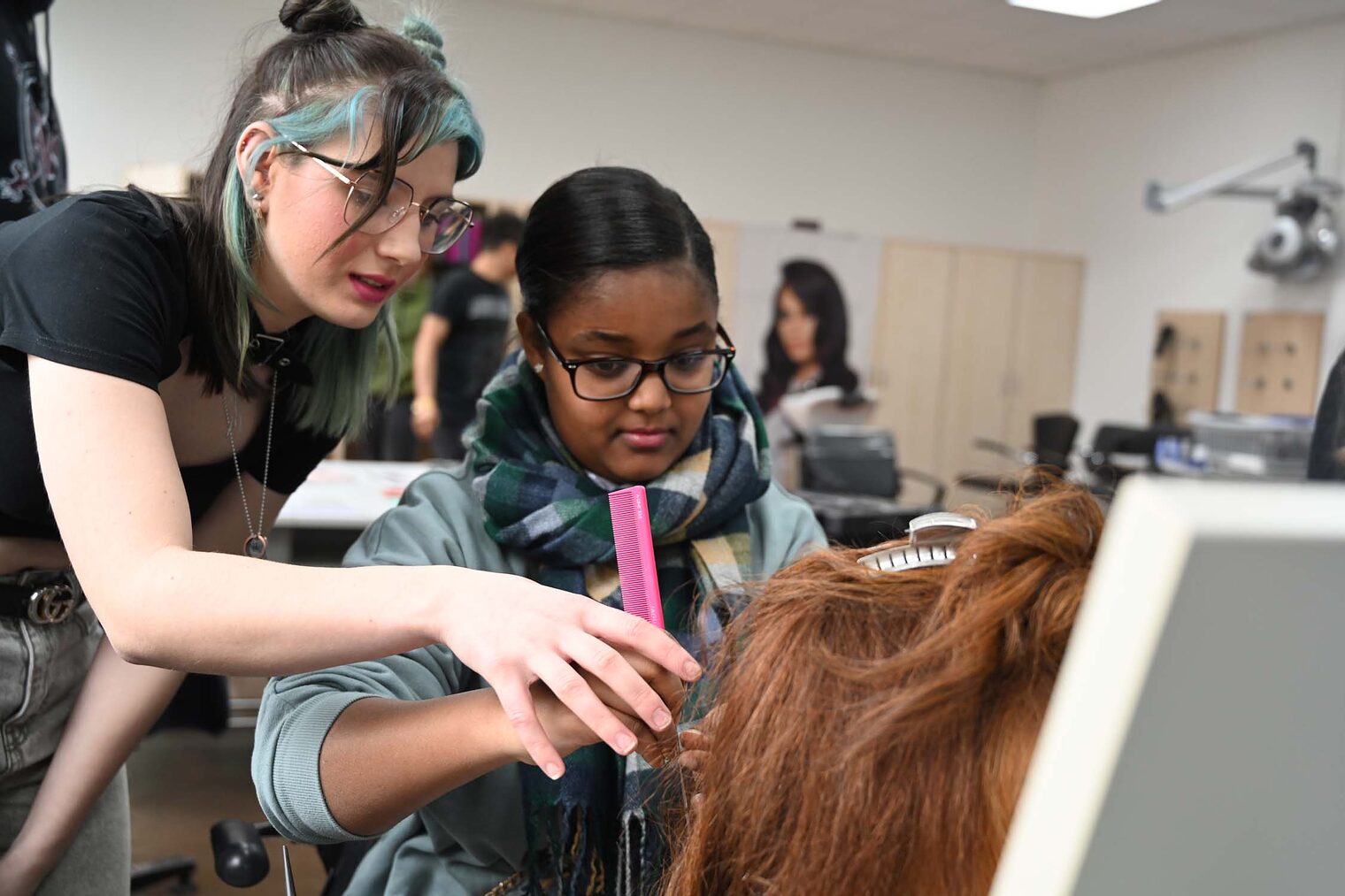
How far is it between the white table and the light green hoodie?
1.23 metres

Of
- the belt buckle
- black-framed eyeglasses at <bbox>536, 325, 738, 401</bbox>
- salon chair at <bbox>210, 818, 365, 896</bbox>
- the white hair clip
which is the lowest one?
salon chair at <bbox>210, 818, 365, 896</bbox>

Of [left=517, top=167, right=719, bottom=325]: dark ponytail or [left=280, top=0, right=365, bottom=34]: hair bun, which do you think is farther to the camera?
[left=517, top=167, right=719, bottom=325]: dark ponytail

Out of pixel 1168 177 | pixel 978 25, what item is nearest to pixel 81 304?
pixel 978 25

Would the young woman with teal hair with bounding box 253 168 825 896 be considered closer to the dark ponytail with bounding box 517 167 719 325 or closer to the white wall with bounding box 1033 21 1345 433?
the dark ponytail with bounding box 517 167 719 325

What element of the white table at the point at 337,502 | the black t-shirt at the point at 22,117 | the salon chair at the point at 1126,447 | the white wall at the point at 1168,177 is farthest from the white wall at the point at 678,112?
the black t-shirt at the point at 22,117

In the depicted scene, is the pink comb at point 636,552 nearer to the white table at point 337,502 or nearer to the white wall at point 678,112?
the white table at point 337,502

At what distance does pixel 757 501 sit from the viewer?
4.90 ft

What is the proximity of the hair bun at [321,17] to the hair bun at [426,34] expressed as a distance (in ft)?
0.16

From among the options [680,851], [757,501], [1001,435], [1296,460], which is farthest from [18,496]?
[1001,435]

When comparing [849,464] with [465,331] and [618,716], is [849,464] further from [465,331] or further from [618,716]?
→ [618,716]

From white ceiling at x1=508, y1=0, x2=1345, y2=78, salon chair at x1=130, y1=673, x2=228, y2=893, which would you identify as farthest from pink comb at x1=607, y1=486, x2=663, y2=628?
white ceiling at x1=508, y1=0, x2=1345, y2=78

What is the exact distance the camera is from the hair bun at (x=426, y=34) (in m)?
1.12

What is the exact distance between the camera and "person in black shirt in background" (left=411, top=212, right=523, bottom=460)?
4859mm

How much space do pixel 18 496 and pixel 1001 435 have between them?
23.0ft
